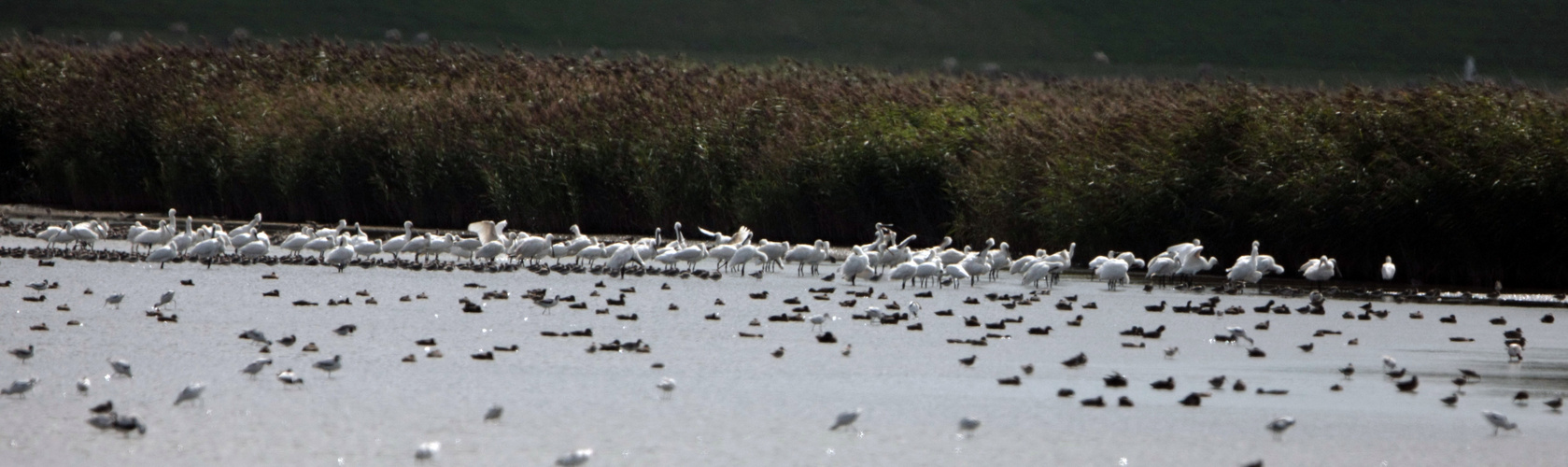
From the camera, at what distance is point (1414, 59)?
82375mm

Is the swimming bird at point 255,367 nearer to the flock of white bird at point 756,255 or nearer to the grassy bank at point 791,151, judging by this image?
the flock of white bird at point 756,255

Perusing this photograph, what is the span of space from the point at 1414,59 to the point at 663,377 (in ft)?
256

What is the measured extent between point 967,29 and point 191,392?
8173cm

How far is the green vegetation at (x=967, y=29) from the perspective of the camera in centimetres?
8019

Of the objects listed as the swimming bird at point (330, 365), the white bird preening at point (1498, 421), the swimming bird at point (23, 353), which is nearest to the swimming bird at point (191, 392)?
the swimming bird at point (330, 365)

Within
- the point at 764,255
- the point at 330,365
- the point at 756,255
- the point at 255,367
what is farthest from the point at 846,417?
the point at 764,255

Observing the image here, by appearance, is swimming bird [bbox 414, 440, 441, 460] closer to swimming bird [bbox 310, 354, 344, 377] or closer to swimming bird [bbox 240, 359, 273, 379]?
swimming bird [bbox 240, 359, 273, 379]

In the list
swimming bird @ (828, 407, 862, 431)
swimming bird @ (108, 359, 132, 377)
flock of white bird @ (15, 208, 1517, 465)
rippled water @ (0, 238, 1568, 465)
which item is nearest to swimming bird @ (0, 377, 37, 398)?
rippled water @ (0, 238, 1568, 465)

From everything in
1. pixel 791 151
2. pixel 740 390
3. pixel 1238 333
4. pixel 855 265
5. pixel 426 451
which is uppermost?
pixel 791 151

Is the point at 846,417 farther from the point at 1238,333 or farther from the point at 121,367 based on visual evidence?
the point at 1238,333

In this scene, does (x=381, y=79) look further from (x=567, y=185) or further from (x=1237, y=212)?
(x=1237, y=212)

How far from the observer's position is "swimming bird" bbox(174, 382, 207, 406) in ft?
28.7

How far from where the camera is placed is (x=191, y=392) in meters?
8.75

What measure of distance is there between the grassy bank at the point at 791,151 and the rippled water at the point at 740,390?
12.6 feet
